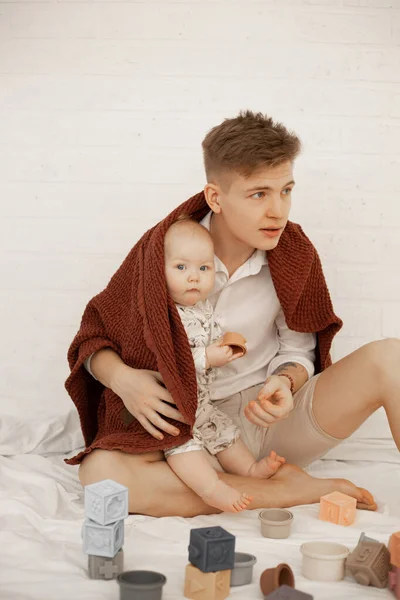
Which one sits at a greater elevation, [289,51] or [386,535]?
[289,51]

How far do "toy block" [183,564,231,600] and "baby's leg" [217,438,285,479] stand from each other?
1.68 ft

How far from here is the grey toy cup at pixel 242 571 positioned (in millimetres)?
1347

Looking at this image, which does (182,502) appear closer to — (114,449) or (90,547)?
(114,449)

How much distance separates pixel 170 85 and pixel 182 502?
1.25 m

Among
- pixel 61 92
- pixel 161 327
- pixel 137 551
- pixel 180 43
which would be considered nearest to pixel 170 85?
pixel 180 43

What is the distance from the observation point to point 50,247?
247 cm

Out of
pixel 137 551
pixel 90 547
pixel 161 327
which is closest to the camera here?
pixel 90 547

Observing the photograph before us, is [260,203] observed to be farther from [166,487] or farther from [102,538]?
[102,538]

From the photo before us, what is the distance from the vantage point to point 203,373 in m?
1.82

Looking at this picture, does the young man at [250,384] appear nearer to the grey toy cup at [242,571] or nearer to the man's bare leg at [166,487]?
the man's bare leg at [166,487]

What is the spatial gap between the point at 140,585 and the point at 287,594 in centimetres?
22

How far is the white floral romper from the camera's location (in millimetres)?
1761

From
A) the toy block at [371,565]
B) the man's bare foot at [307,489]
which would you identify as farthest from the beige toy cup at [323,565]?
the man's bare foot at [307,489]

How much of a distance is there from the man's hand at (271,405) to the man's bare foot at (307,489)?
154 millimetres
